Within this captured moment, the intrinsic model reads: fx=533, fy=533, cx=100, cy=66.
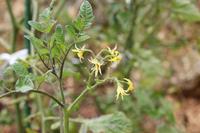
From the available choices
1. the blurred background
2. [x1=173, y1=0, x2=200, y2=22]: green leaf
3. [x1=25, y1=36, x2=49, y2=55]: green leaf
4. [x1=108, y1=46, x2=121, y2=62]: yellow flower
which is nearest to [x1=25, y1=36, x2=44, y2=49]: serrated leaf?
[x1=25, y1=36, x2=49, y2=55]: green leaf

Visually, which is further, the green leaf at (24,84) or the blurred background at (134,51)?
the blurred background at (134,51)

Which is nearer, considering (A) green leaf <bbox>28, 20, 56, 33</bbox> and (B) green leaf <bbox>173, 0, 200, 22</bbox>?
(A) green leaf <bbox>28, 20, 56, 33</bbox>

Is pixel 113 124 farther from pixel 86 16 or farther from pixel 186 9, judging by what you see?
pixel 186 9

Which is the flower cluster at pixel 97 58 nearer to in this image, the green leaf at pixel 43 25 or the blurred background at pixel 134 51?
the green leaf at pixel 43 25

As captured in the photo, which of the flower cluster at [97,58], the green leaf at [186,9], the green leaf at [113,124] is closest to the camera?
the flower cluster at [97,58]

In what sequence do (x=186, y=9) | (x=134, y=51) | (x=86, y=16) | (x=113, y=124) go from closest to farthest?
1. (x=86, y=16)
2. (x=113, y=124)
3. (x=186, y=9)
4. (x=134, y=51)

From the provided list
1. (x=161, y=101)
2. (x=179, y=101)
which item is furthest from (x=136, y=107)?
(x=179, y=101)

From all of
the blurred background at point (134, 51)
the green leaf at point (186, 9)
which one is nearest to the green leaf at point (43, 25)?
the blurred background at point (134, 51)

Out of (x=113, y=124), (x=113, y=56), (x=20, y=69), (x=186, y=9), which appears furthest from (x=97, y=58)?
(x=186, y=9)

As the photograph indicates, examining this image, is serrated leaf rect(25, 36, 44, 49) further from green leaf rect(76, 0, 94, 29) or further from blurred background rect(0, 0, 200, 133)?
blurred background rect(0, 0, 200, 133)
